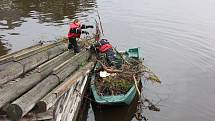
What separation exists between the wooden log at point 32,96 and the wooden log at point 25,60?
1.31 metres

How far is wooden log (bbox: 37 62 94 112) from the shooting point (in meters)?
11.7

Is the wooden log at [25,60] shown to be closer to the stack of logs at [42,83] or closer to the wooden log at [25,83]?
the stack of logs at [42,83]

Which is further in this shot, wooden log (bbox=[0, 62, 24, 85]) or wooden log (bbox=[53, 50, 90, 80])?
wooden log (bbox=[53, 50, 90, 80])

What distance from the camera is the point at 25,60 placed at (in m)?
15.5

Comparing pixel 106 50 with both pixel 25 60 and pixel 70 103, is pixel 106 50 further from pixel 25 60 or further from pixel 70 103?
pixel 70 103

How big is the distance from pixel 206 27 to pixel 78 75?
846 inches

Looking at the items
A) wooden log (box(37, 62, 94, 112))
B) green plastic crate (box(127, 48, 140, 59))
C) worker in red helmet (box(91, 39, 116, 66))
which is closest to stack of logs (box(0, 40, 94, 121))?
wooden log (box(37, 62, 94, 112))

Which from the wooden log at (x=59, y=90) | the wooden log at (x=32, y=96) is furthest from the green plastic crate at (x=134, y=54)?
the wooden log at (x=32, y=96)

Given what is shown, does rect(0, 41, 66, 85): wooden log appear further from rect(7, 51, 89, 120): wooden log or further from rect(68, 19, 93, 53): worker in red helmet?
rect(7, 51, 89, 120): wooden log

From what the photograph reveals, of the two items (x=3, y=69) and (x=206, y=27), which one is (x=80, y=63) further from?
(x=206, y=27)

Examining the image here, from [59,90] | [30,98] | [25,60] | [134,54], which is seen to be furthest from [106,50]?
[30,98]

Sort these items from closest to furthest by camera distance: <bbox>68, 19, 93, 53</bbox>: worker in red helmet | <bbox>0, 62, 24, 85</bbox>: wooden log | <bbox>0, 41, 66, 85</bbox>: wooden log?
<bbox>0, 62, 24, 85</bbox>: wooden log
<bbox>0, 41, 66, 85</bbox>: wooden log
<bbox>68, 19, 93, 53</bbox>: worker in red helmet

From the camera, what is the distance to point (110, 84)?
17234 mm

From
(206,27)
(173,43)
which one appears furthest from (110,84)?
(206,27)
